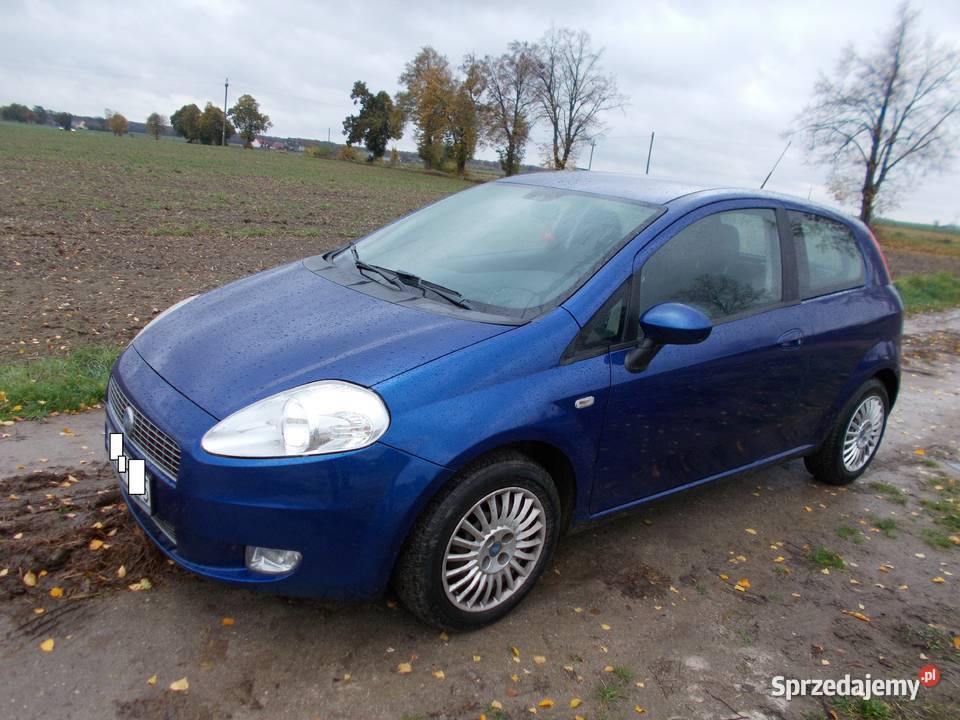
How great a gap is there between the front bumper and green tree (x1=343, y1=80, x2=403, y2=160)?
285 feet

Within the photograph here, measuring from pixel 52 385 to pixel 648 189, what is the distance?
4.04 m

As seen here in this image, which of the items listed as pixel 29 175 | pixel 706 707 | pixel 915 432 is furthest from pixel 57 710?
pixel 29 175

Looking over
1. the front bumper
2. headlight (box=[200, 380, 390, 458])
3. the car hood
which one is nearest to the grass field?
the car hood

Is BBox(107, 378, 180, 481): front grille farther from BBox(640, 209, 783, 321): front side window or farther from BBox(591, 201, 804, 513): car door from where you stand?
BBox(640, 209, 783, 321): front side window

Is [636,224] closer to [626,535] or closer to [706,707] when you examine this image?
[626,535]

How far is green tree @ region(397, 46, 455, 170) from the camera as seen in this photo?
72938mm

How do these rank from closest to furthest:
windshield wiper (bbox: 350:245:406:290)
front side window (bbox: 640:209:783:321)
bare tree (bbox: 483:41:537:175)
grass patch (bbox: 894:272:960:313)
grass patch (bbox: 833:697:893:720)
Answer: grass patch (bbox: 833:697:893:720), front side window (bbox: 640:209:783:321), windshield wiper (bbox: 350:245:406:290), grass patch (bbox: 894:272:960:313), bare tree (bbox: 483:41:537:175)

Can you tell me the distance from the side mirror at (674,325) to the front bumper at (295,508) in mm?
1036

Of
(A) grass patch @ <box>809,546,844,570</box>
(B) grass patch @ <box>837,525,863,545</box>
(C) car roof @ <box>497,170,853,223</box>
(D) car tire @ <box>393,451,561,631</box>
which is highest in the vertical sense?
(C) car roof @ <box>497,170,853,223</box>

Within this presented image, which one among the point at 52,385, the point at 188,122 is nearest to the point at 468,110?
the point at 188,122

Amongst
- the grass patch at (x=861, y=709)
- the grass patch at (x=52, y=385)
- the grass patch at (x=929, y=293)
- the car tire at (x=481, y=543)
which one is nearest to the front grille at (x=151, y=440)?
the car tire at (x=481, y=543)

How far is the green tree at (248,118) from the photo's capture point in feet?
359

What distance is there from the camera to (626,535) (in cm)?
393

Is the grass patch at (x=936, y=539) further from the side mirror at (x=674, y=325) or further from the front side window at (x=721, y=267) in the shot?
the side mirror at (x=674, y=325)
